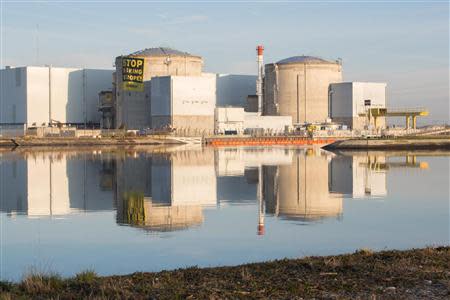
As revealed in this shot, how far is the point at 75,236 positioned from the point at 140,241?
89.2 inches

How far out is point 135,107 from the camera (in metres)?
106

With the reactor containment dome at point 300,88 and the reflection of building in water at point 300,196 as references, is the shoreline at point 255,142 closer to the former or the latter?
the reactor containment dome at point 300,88

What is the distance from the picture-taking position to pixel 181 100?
327 ft

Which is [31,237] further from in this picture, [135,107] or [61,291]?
[135,107]

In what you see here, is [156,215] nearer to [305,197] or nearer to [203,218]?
[203,218]

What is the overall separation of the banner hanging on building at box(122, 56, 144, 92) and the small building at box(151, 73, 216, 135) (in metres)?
3.44

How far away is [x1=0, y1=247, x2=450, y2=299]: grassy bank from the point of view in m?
9.16

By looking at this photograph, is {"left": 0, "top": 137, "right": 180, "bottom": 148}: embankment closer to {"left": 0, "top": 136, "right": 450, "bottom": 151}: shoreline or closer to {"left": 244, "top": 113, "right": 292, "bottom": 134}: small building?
{"left": 0, "top": 136, "right": 450, "bottom": 151}: shoreline

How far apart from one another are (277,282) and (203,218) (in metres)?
11.5

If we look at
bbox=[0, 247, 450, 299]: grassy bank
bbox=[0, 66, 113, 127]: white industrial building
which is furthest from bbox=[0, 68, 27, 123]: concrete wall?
bbox=[0, 247, 450, 299]: grassy bank

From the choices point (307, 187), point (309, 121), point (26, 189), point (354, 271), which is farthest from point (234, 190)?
point (309, 121)

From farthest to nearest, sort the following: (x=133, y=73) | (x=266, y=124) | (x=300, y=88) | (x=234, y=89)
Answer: (x=234, y=89) < (x=300, y=88) < (x=266, y=124) < (x=133, y=73)

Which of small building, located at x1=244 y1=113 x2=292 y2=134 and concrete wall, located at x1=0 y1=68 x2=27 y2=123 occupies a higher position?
concrete wall, located at x1=0 y1=68 x2=27 y2=123

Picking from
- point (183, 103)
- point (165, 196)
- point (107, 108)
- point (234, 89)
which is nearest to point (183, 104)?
point (183, 103)
